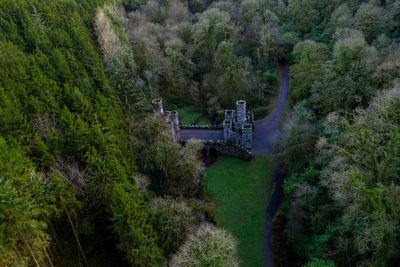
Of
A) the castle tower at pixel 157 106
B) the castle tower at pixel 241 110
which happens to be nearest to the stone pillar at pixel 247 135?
the castle tower at pixel 241 110

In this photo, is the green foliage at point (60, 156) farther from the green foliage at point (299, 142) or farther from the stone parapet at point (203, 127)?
the green foliage at point (299, 142)

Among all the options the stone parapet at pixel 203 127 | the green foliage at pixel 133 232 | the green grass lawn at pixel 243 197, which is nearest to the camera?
the green foliage at pixel 133 232

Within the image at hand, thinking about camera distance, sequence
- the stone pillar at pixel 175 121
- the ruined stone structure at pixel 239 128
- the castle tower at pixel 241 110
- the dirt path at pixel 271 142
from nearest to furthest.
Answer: the dirt path at pixel 271 142 → the castle tower at pixel 241 110 → the ruined stone structure at pixel 239 128 → the stone pillar at pixel 175 121

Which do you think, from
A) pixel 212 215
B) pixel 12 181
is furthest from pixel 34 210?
pixel 212 215

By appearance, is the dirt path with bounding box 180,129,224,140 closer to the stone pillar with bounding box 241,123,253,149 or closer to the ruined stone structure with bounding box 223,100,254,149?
the ruined stone structure with bounding box 223,100,254,149

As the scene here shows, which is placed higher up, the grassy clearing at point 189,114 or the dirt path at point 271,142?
the dirt path at point 271,142

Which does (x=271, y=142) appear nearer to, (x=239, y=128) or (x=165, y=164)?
(x=239, y=128)

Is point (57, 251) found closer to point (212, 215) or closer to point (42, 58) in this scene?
point (212, 215)
